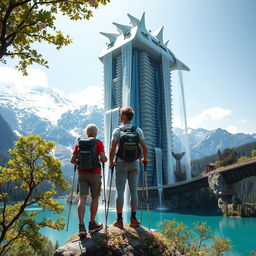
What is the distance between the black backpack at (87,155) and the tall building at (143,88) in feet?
254

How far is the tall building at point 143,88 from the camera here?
88062 millimetres

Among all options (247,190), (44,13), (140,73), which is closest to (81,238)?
(44,13)

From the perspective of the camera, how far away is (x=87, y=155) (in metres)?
5.92

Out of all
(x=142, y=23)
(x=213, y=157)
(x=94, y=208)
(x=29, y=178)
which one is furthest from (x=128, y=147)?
(x=213, y=157)

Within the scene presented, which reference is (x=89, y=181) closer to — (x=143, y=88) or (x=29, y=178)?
(x=29, y=178)

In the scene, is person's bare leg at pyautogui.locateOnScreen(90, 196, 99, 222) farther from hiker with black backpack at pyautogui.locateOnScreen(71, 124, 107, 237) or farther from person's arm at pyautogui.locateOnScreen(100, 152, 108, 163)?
person's arm at pyautogui.locateOnScreen(100, 152, 108, 163)

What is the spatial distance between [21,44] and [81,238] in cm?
576

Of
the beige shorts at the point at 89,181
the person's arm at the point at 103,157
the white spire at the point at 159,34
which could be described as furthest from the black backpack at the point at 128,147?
the white spire at the point at 159,34

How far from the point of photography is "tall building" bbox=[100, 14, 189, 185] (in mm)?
88062

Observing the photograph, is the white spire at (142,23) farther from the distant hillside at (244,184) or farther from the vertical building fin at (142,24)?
the distant hillside at (244,184)

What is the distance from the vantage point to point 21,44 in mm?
6758

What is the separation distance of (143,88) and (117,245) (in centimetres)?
9248

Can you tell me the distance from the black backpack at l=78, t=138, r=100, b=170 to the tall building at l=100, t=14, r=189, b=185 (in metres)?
77.4

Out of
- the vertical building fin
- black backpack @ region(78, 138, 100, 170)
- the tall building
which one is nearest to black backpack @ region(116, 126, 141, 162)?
black backpack @ region(78, 138, 100, 170)
